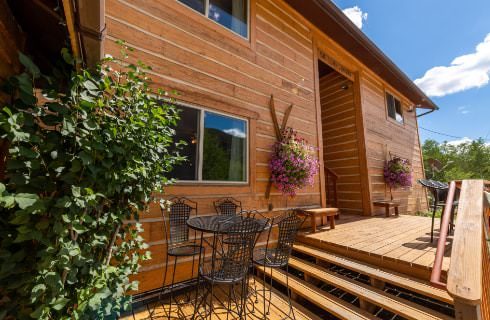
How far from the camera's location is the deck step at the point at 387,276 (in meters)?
1.92

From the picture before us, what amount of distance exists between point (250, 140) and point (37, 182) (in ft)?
9.05

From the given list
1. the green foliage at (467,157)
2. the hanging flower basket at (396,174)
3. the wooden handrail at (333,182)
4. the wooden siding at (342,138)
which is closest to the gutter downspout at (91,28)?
the wooden handrail at (333,182)

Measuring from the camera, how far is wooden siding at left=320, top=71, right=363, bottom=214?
602 cm

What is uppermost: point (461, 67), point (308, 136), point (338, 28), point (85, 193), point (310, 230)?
point (461, 67)

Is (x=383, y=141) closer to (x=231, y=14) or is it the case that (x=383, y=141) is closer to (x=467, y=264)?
(x=231, y=14)

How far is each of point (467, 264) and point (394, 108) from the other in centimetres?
863

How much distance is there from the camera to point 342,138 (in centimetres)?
639

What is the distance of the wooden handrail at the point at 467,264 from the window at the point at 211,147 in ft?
8.36

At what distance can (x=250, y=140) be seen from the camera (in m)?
3.51

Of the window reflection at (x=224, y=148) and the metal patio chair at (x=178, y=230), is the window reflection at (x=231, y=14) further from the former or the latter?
the metal patio chair at (x=178, y=230)

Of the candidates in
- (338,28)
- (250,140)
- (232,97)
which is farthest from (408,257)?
(338,28)

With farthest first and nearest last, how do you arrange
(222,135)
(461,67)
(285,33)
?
(461,67) → (285,33) → (222,135)

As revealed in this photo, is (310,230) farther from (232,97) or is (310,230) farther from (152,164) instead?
(152,164)

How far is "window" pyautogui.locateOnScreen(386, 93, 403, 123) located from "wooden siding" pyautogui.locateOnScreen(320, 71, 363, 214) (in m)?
2.15
